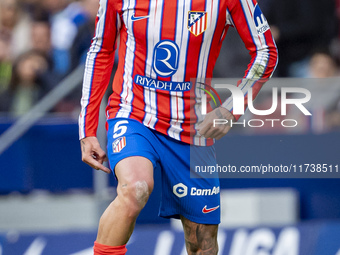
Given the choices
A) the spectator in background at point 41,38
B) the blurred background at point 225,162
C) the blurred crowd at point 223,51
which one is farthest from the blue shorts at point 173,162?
the spectator in background at point 41,38

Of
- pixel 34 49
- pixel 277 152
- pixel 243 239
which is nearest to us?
pixel 243 239

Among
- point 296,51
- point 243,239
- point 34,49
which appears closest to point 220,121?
point 243,239

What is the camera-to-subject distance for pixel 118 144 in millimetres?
3760

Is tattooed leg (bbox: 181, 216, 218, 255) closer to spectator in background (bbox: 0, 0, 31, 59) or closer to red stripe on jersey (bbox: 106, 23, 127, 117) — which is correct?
red stripe on jersey (bbox: 106, 23, 127, 117)

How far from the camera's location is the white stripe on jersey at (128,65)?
3.84m

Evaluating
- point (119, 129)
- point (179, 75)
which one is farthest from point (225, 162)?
point (119, 129)

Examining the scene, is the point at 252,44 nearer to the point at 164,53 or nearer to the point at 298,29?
the point at 164,53

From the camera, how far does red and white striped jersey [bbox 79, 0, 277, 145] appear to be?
3.83 metres

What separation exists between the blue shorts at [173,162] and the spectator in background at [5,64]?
3457 millimetres

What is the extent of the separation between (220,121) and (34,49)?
4.03m

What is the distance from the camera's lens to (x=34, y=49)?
23.9 feet

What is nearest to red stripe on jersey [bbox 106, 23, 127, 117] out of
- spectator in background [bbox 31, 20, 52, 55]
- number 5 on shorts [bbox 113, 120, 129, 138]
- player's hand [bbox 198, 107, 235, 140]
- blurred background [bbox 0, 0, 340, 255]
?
number 5 on shorts [bbox 113, 120, 129, 138]

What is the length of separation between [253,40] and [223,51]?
→ 9.15 feet

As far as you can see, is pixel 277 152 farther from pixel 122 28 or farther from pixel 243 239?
pixel 122 28
